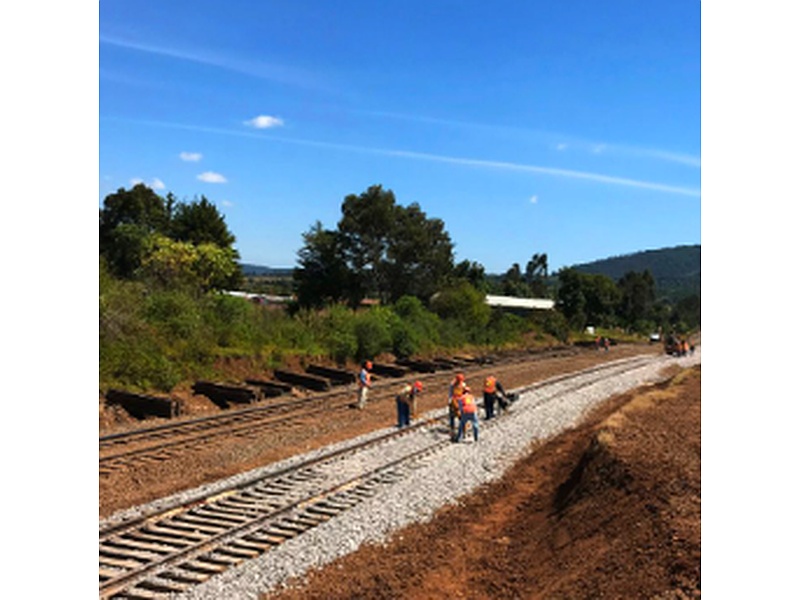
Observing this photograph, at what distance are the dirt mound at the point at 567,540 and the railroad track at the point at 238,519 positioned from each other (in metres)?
1.37

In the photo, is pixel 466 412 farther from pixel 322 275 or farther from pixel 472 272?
pixel 472 272

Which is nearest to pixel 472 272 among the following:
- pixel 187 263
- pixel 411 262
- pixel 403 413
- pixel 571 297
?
pixel 571 297

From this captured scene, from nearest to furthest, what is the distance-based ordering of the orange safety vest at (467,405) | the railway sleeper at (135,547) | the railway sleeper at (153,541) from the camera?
the railway sleeper at (135,547), the railway sleeper at (153,541), the orange safety vest at (467,405)

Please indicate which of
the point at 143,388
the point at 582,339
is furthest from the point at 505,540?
the point at 582,339

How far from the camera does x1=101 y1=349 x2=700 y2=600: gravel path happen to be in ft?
26.9

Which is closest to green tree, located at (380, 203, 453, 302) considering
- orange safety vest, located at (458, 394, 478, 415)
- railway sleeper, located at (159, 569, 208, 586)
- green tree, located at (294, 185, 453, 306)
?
green tree, located at (294, 185, 453, 306)

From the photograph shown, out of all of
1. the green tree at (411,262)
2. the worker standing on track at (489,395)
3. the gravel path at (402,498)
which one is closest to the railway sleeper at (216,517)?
the gravel path at (402,498)

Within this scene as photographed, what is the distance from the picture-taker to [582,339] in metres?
74.4

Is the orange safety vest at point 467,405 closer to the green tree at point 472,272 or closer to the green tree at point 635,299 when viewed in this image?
the green tree at point 472,272

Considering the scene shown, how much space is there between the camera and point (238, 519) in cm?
1016

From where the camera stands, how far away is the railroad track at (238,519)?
8.07 m

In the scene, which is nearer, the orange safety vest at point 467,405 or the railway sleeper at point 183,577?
the railway sleeper at point 183,577
